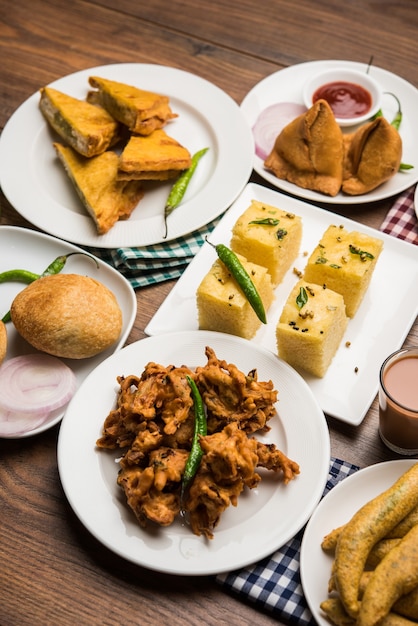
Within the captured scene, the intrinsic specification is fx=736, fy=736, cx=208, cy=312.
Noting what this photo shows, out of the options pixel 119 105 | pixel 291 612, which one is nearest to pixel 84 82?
pixel 119 105

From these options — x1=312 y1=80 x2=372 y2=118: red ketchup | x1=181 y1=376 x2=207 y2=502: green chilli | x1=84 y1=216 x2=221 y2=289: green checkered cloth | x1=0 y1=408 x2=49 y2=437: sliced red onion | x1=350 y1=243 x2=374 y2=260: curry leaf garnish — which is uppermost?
x1=312 y1=80 x2=372 y2=118: red ketchup

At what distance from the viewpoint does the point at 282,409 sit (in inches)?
118

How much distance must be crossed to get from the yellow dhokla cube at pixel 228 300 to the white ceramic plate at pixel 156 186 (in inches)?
20.1

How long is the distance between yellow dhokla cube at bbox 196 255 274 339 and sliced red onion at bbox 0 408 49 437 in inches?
32.2

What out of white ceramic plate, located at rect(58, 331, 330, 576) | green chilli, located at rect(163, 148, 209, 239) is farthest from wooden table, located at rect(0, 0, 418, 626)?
green chilli, located at rect(163, 148, 209, 239)

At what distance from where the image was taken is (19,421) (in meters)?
3.00

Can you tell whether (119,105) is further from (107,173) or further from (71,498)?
(71,498)

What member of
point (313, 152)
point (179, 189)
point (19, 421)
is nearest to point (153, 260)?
point (179, 189)

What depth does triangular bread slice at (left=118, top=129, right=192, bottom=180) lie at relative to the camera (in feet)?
12.1

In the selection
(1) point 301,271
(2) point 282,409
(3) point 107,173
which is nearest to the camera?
(2) point 282,409

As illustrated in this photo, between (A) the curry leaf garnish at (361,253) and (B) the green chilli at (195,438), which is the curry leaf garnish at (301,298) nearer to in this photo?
(A) the curry leaf garnish at (361,253)

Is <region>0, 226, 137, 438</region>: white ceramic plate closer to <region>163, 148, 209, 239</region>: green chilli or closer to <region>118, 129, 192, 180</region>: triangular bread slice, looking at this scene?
<region>163, 148, 209, 239</region>: green chilli

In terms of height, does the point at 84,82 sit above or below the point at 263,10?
below

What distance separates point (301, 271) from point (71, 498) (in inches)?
60.6
